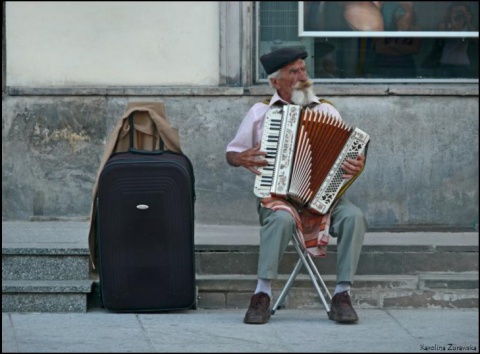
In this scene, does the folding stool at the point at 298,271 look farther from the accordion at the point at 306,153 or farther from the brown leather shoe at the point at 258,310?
the accordion at the point at 306,153

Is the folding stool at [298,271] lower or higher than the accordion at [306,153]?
lower

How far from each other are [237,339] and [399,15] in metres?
3.15

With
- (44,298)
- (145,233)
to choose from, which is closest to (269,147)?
(145,233)

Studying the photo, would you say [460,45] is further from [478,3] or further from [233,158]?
[233,158]

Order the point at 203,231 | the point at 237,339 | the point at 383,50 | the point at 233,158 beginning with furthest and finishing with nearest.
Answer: the point at 383,50 → the point at 203,231 → the point at 233,158 → the point at 237,339

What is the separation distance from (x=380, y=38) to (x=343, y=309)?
2.53 m

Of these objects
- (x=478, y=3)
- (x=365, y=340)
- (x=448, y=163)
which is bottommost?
(x=365, y=340)

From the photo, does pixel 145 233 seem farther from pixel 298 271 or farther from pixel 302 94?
pixel 302 94

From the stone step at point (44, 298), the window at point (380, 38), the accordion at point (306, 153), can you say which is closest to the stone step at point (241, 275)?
the stone step at point (44, 298)

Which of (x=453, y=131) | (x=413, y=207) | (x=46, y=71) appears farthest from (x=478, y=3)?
(x=46, y=71)

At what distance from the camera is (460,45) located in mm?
8227

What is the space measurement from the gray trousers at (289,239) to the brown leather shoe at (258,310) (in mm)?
117

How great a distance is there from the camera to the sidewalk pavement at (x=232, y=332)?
5.87m

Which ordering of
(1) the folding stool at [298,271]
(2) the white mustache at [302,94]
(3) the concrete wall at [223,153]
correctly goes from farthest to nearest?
(3) the concrete wall at [223,153] → (2) the white mustache at [302,94] → (1) the folding stool at [298,271]
